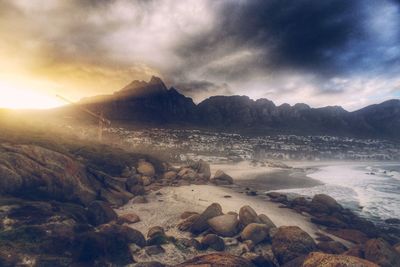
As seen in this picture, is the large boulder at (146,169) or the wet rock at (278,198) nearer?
the wet rock at (278,198)

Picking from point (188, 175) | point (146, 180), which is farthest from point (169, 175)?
point (146, 180)

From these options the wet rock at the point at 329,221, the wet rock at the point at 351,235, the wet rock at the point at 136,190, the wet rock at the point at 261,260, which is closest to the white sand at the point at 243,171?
the wet rock at the point at 136,190

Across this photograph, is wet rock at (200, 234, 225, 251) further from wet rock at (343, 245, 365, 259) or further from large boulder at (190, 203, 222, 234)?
wet rock at (343, 245, 365, 259)

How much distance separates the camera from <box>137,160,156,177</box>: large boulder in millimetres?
35719

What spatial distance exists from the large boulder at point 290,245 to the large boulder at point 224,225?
292cm

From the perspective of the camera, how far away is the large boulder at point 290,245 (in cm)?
1386

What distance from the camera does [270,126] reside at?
18525 cm

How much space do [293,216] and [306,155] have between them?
313 ft

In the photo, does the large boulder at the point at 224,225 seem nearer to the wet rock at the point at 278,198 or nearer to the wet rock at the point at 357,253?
the wet rock at the point at 357,253

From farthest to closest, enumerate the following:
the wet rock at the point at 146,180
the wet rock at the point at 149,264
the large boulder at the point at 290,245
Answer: the wet rock at the point at 146,180 → the large boulder at the point at 290,245 → the wet rock at the point at 149,264

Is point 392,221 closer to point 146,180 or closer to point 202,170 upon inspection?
point 146,180

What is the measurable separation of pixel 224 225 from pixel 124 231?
20.7 ft

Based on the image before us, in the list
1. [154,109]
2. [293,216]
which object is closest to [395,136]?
[154,109]

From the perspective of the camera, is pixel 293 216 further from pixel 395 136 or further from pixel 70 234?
pixel 395 136
